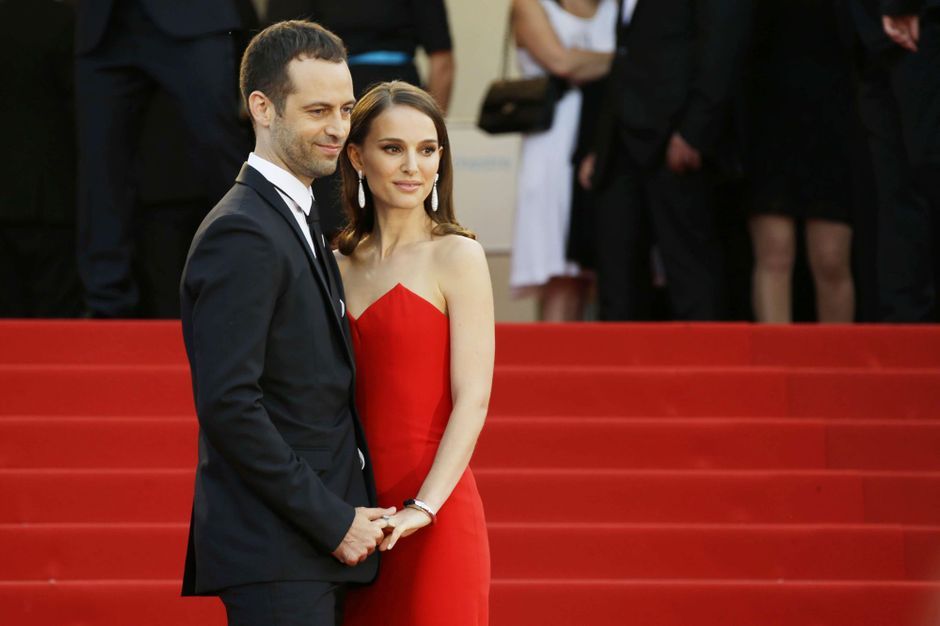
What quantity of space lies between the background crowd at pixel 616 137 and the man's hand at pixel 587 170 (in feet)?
0.04

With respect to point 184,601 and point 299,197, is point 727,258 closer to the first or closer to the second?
point 184,601

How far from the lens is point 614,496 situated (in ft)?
16.7

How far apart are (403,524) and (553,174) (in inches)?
158

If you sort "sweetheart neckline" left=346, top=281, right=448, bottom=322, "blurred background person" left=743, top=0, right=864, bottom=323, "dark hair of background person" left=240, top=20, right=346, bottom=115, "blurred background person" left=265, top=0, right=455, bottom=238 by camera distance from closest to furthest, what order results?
"dark hair of background person" left=240, top=20, right=346, bottom=115
"sweetheart neckline" left=346, top=281, right=448, bottom=322
"blurred background person" left=265, top=0, right=455, bottom=238
"blurred background person" left=743, top=0, right=864, bottom=323

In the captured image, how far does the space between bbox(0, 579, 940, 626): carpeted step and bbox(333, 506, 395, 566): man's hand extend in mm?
1558

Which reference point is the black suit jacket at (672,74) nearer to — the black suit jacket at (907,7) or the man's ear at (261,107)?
the black suit jacket at (907,7)

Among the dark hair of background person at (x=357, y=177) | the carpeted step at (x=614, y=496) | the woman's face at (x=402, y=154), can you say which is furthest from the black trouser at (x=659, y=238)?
the woman's face at (x=402, y=154)

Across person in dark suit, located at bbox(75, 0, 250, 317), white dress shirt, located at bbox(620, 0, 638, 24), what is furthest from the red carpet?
white dress shirt, located at bbox(620, 0, 638, 24)

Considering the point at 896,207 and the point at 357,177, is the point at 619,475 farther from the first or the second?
the point at 357,177

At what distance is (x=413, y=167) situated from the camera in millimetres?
3338

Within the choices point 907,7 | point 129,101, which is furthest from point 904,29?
point 129,101

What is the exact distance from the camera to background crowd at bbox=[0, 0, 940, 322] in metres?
6.05

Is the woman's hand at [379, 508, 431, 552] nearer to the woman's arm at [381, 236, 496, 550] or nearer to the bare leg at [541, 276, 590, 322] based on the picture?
the woman's arm at [381, 236, 496, 550]

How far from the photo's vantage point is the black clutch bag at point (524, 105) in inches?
270
